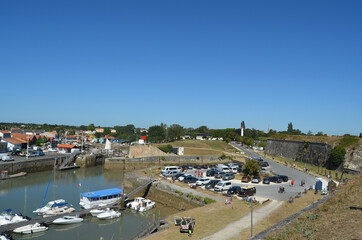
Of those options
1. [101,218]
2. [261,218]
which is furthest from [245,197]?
[101,218]

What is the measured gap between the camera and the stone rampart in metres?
51.3

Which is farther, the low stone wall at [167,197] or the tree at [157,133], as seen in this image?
the tree at [157,133]

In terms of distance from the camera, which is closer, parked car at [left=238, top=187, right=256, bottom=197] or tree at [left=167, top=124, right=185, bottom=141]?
parked car at [left=238, top=187, right=256, bottom=197]

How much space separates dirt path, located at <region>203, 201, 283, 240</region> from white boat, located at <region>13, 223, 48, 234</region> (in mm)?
14270

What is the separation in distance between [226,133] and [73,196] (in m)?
89.2

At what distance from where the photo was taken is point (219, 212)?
22203 mm

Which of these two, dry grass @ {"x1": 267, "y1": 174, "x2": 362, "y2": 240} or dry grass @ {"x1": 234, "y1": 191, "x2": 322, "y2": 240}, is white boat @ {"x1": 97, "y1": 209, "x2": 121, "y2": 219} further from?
dry grass @ {"x1": 267, "y1": 174, "x2": 362, "y2": 240}

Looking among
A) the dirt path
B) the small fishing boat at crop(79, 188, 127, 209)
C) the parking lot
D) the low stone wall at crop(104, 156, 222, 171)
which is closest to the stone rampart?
the low stone wall at crop(104, 156, 222, 171)

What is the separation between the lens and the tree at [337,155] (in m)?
46.5

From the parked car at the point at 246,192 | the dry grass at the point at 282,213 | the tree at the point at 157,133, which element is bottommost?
the dry grass at the point at 282,213

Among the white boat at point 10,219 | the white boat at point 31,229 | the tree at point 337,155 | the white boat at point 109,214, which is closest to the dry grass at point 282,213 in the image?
the white boat at point 109,214

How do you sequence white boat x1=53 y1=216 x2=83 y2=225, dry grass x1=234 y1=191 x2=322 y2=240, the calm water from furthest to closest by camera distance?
white boat x1=53 y1=216 x2=83 y2=225 < the calm water < dry grass x1=234 y1=191 x2=322 y2=240

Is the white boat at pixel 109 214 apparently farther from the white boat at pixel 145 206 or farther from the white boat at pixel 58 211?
the white boat at pixel 58 211

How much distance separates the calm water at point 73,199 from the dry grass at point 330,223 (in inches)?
535
